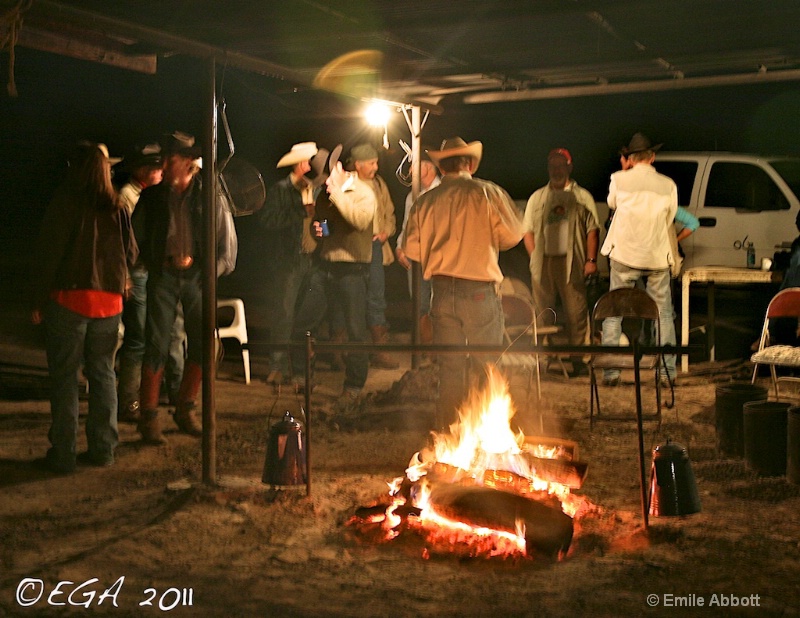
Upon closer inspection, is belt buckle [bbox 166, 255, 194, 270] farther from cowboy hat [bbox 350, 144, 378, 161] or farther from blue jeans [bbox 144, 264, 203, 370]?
cowboy hat [bbox 350, 144, 378, 161]

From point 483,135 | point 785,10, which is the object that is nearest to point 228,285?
point 483,135

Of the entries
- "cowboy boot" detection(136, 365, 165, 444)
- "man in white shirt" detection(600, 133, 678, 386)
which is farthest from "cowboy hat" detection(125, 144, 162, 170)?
"man in white shirt" detection(600, 133, 678, 386)

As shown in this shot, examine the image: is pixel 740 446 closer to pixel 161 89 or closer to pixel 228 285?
pixel 228 285

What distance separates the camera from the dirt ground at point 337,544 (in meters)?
4.34

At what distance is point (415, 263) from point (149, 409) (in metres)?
3.61

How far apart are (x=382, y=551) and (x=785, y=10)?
5221 mm

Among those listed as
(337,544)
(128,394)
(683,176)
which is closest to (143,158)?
(128,394)

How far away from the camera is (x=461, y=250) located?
274 inches

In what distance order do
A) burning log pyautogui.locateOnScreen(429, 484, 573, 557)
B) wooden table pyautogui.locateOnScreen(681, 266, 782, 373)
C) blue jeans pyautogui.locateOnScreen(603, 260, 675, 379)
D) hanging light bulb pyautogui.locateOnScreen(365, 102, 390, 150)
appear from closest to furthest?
burning log pyautogui.locateOnScreen(429, 484, 573, 557), blue jeans pyautogui.locateOnScreen(603, 260, 675, 379), hanging light bulb pyautogui.locateOnScreen(365, 102, 390, 150), wooden table pyautogui.locateOnScreen(681, 266, 782, 373)

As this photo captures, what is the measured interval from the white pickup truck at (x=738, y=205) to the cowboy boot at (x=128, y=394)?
711 cm

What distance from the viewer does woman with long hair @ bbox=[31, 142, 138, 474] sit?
647cm

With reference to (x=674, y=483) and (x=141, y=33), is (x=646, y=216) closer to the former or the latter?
(x=674, y=483)

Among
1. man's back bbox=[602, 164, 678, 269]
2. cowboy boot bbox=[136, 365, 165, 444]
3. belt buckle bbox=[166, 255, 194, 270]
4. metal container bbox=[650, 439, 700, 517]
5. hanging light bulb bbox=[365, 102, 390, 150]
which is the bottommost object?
metal container bbox=[650, 439, 700, 517]

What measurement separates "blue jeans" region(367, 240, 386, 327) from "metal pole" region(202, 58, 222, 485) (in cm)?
450
